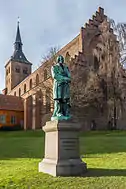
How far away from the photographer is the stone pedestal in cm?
794

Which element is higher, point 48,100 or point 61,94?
point 48,100

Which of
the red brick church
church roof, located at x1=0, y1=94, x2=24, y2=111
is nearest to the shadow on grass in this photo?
the red brick church

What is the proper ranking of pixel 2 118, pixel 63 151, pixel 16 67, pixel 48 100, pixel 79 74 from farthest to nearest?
pixel 16 67 → pixel 2 118 → pixel 48 100 → pixel 79 74 → pixel 63 151

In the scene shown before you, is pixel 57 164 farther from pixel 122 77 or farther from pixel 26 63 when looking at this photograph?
pixel 26 63

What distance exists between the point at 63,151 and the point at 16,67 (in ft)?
226

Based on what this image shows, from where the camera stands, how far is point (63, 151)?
8133mm

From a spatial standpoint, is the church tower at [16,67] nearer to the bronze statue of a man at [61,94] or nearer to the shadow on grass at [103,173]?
the bronze statue of a man at [61,94]

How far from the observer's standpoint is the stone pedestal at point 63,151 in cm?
794

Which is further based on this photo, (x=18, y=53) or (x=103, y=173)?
(x=18, y=53)

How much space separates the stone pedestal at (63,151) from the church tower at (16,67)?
2677 inches

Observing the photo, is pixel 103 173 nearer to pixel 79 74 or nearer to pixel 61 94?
pixel 61 94

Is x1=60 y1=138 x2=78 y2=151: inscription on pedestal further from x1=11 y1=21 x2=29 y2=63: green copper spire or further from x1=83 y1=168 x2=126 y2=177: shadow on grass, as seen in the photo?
x1=11 y1=21 x2=29 y2=63: green copper spire

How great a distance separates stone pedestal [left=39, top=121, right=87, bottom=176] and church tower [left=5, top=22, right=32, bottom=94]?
223 feet

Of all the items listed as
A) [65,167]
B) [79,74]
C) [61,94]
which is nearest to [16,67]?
[79,74]
